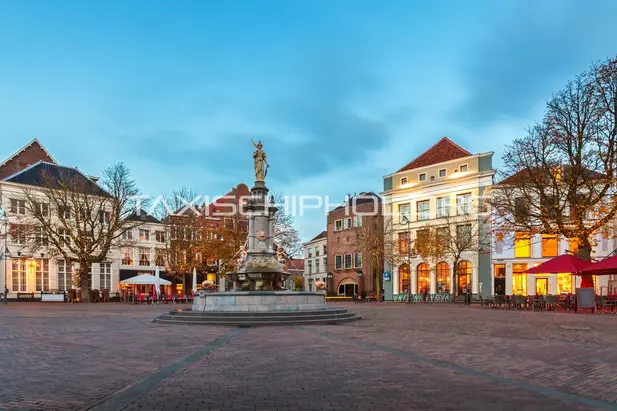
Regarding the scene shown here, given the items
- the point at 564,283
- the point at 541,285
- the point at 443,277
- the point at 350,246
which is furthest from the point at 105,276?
the point at 564,283

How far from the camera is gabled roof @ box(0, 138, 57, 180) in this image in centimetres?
5379

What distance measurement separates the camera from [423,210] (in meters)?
52.9

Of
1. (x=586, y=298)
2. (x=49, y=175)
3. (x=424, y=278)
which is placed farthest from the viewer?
(x=424, y=278)

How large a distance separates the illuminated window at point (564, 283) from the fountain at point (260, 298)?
2827 cm

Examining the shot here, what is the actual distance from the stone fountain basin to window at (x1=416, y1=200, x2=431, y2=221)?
110ft

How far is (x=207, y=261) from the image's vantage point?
4897 centimetres

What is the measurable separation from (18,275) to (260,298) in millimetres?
37962

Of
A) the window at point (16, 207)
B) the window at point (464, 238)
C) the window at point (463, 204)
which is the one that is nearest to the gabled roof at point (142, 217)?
the window at point (16, 207)

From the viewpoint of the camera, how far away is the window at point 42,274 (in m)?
49.9

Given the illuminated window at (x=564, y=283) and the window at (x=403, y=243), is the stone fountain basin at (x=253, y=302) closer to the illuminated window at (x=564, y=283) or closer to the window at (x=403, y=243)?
the window at (x=403, y=243)

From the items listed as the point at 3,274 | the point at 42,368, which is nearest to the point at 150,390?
the point at 42,368

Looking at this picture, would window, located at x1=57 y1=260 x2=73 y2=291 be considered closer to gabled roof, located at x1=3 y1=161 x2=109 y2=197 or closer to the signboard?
gabled roof, located at x1=3 y1=161 x2=109 y2=197

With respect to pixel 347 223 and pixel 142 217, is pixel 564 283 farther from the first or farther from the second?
pixel 142 217

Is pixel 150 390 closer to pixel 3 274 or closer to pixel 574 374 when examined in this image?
pixel 574 374
